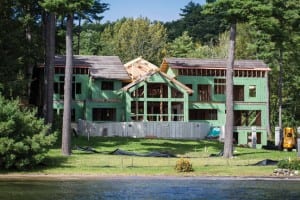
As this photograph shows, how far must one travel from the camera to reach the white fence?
63531mm

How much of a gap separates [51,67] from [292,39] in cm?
2673

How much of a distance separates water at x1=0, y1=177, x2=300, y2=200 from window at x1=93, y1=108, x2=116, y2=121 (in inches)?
1416

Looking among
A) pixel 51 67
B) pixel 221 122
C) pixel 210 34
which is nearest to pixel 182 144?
pixel 51 67

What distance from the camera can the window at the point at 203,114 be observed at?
7356 cm

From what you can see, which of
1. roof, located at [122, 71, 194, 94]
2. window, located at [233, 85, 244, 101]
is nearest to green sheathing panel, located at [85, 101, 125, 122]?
roof, located at [122, 71, 194, 94]

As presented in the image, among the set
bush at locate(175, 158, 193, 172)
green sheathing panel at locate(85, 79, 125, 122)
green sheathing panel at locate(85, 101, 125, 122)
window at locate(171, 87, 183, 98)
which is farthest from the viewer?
window at locate(171, 87, 183, 98)

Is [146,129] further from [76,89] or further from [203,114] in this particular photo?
[203,114]

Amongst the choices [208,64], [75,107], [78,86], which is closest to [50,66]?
[75,107]

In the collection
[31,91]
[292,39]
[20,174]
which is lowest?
[20,174]

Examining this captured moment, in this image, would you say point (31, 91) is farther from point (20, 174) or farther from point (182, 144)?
point (20, 174)

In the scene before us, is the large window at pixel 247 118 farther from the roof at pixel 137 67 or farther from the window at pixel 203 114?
the roof at pixel 137 67

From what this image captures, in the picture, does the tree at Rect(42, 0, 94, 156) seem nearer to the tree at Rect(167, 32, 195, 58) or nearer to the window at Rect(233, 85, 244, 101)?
the window at Rect(233, 85, 244, 101)

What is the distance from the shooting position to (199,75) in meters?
73.9

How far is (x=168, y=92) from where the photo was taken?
226 feet
